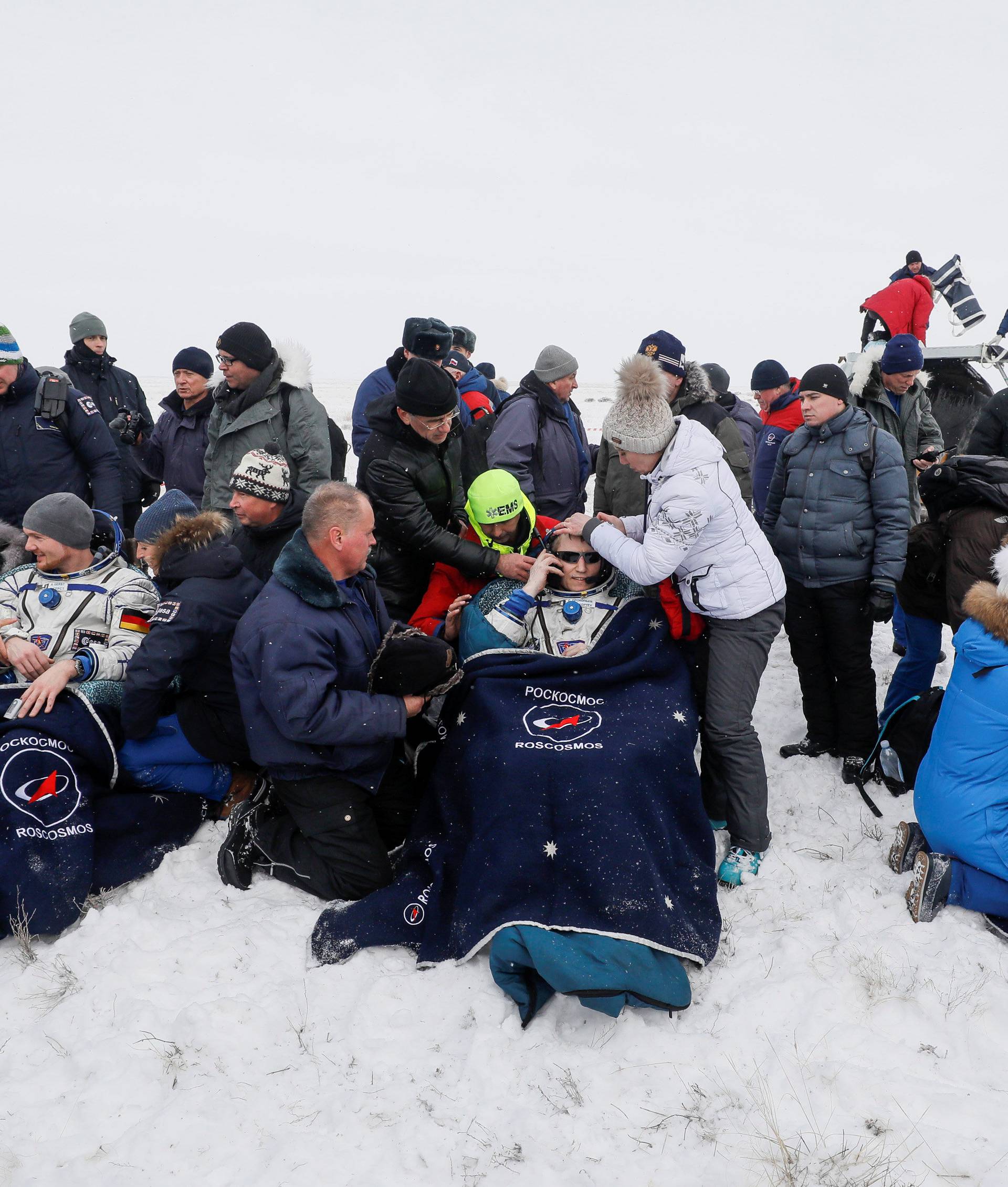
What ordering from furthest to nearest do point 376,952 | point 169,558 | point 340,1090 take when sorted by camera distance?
point 169,558 → point 376,952 → point 340,1090

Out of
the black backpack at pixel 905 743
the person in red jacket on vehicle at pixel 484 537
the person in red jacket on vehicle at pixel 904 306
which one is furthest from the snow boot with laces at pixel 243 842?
the person in red jacket on vehicle at pixel 904 306

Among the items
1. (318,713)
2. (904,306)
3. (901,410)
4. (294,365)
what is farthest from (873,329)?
(318,713)

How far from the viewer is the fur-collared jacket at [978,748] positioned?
124 inches

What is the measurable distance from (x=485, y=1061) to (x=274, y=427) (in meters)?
3.51

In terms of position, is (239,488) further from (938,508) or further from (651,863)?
(938,508)

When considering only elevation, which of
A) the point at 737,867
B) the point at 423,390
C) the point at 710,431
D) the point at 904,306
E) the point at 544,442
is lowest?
the point at 737,867

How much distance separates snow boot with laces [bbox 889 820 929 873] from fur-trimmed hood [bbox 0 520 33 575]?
4.52m

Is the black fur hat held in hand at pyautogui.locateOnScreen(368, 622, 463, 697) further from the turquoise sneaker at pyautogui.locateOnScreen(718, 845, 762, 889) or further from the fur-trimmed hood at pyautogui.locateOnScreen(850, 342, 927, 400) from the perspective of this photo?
the fur-trimmed hood at pyautogui.locateOnScreen(850, 342, 927, 400)

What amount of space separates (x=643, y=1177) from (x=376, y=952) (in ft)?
4.34

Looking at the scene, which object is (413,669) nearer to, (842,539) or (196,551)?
(196,551)

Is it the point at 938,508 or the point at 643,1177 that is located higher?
the point at 938,508

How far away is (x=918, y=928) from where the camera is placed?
321 centimetres

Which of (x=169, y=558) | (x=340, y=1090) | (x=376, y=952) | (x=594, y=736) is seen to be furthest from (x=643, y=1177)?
(x=169, y=558)

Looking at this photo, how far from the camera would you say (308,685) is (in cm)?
330
